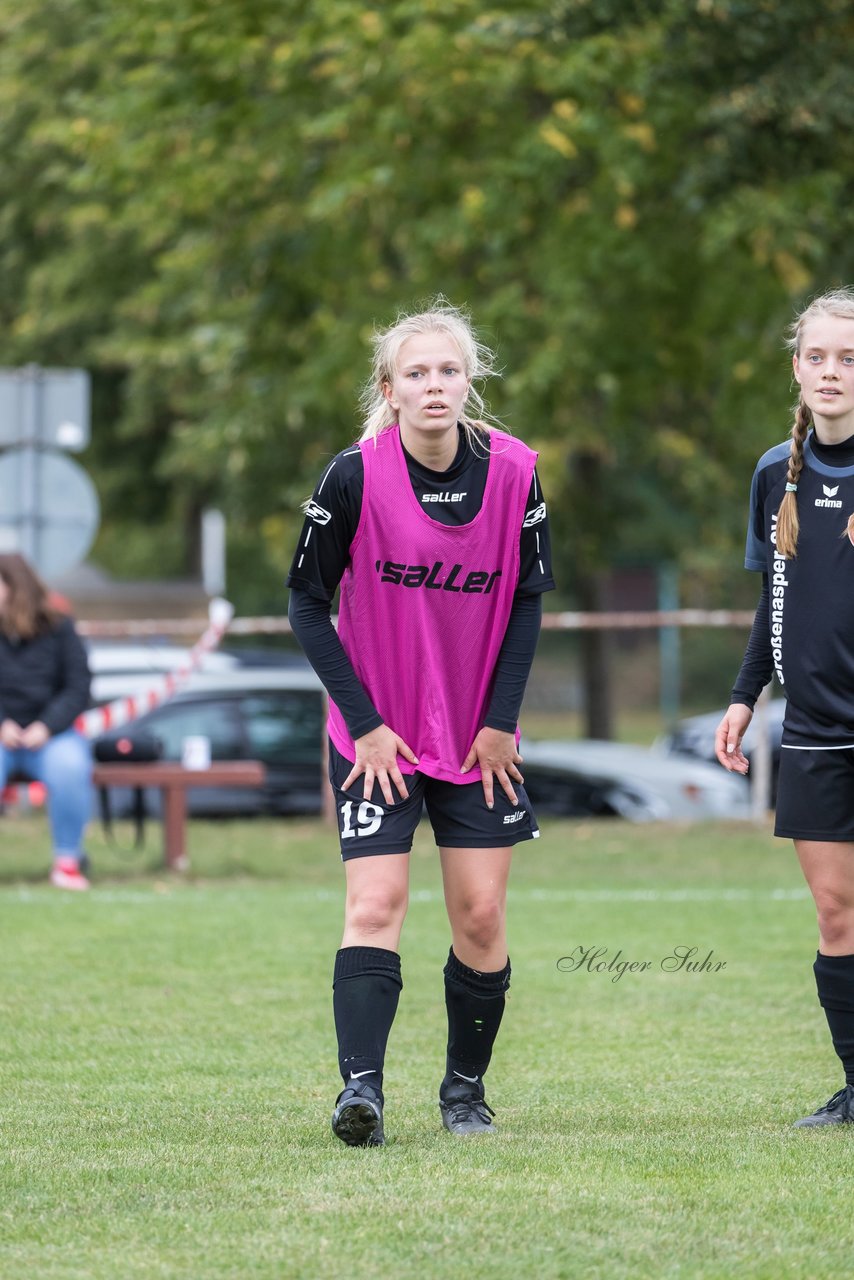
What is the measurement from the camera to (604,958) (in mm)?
8273

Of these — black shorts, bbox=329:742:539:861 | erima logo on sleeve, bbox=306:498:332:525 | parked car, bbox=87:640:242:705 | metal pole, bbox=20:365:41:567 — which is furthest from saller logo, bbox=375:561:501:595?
parked car, bbox=87:640:242:705

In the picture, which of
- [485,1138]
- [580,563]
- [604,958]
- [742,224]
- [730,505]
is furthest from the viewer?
[730,505]

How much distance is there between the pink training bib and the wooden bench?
A: 23.0 ft

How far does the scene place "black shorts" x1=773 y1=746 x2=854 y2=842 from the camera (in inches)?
192

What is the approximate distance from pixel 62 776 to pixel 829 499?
6.92 m

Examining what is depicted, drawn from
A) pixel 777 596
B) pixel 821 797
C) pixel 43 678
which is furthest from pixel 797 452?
pixel 43 678

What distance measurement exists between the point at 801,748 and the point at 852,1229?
140cm

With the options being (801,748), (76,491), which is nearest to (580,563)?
(76,491)

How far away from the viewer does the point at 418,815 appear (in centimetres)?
484

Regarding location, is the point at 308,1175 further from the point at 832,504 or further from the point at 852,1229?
the point at 832,504

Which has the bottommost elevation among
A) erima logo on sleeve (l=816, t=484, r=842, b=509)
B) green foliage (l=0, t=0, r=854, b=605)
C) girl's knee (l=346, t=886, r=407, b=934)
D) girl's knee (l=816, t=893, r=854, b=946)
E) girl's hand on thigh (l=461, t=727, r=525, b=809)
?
girl's knee (l=816, t=893, r=854, b=946)

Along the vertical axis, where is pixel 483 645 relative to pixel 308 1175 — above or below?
above

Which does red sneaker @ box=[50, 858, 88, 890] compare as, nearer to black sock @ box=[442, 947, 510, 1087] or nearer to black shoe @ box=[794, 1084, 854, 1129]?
black sock @ box=[442, 947, 510, 1087]

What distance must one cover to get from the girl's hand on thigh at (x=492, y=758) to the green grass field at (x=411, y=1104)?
846 millimetres
